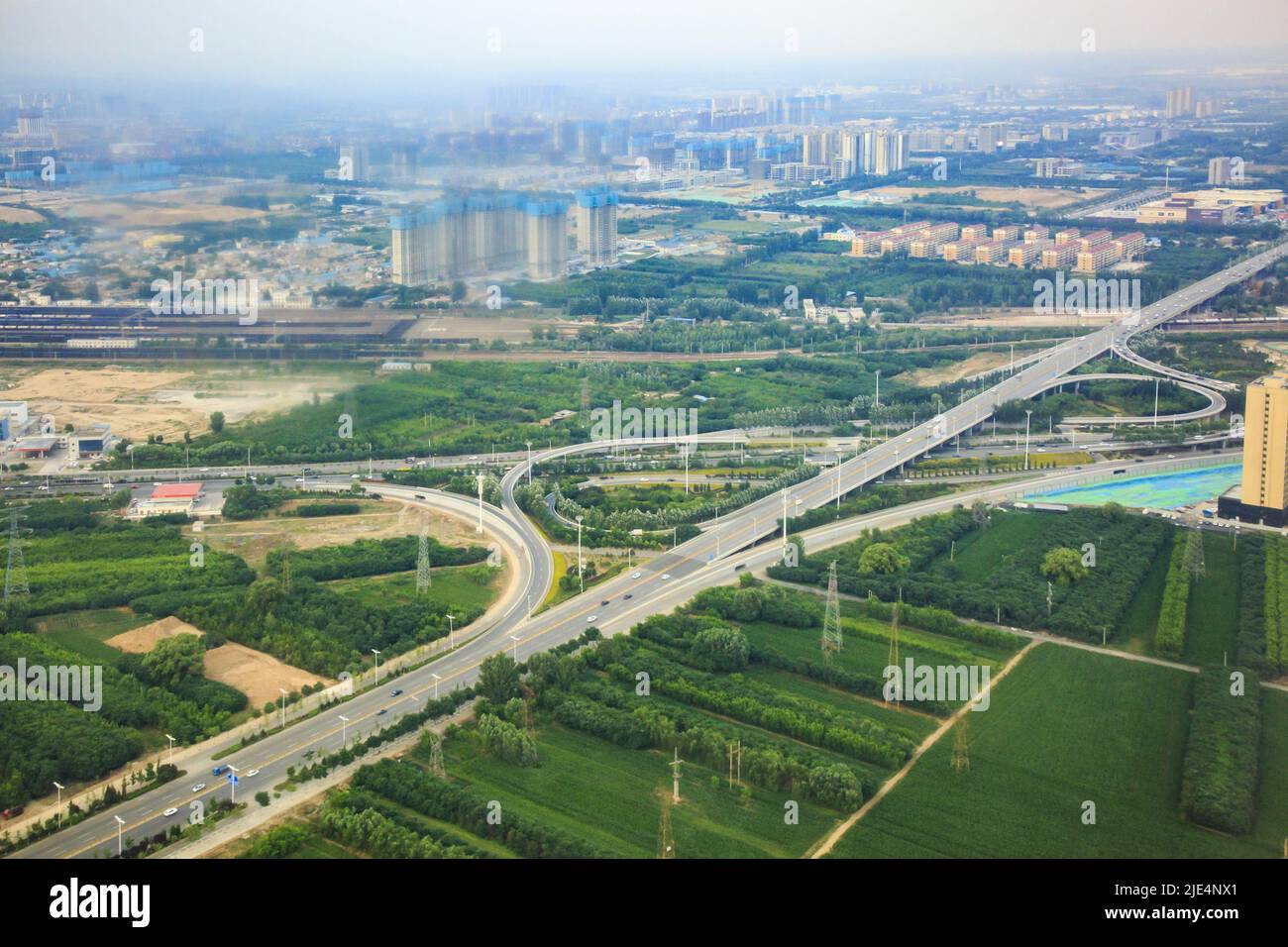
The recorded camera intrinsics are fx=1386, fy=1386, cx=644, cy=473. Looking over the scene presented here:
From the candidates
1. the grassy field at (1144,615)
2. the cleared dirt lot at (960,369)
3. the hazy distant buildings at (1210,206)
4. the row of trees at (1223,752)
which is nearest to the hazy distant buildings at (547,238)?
the cleared dirt lot at (960,369)

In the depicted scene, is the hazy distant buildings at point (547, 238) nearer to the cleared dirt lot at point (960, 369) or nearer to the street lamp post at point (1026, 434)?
the cleared dirt lot at point (960, 369)

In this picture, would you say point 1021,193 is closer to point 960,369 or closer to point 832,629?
point 960,369

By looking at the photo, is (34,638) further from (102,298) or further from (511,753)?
(102,298)

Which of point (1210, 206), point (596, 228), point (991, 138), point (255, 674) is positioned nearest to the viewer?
point (255, 674)

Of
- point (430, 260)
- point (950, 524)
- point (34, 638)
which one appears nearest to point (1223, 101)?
point (430, 260)

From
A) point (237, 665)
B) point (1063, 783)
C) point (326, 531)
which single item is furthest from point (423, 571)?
point (1063, 783)

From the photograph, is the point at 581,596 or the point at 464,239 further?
the point at 464,239

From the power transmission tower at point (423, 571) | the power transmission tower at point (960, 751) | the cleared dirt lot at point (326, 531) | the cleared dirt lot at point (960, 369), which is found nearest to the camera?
the power transmission tower at point (960, 751)
